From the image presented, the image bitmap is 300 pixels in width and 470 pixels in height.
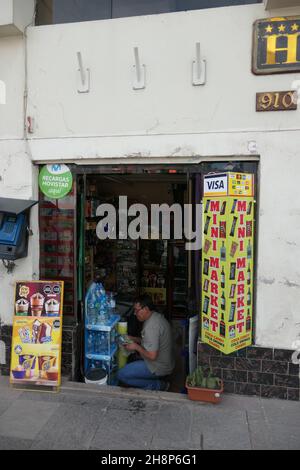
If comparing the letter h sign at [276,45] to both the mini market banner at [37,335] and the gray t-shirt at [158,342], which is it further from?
the mini market banner at [37,335]

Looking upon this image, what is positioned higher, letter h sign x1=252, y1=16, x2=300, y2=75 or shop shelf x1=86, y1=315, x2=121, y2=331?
letter h sign x1=252, y1=16, x2=300, y2=75

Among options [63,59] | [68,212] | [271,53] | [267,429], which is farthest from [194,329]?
[63,59]

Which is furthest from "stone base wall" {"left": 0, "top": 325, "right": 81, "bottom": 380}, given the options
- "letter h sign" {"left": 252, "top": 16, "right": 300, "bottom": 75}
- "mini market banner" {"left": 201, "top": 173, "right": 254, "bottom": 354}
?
"letter h sign" {"left": 252, "top": 16, "right": 300, "bottom": 75}

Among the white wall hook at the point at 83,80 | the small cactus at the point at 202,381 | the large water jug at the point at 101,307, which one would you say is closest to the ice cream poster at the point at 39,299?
the large water jug at the point at 101,307

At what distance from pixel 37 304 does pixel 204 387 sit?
2162 mm

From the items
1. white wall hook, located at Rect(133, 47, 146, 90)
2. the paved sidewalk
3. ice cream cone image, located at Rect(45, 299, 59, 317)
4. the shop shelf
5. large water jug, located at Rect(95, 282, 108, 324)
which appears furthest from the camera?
large water jug, located at Rect(95, 282, 108, 324)

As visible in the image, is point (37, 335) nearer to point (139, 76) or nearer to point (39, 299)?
point (39, 299)

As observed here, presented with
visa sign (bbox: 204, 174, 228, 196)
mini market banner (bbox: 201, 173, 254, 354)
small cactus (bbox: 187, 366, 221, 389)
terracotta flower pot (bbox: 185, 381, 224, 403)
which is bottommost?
terracotta flower pot (bbox: 185, 381, 224, 403)

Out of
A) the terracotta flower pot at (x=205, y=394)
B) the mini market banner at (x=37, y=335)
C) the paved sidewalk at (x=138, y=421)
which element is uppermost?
the mini market banner at (x=37, y=335)

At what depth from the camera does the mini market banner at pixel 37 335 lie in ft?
14.0

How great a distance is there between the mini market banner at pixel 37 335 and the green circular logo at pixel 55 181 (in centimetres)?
115

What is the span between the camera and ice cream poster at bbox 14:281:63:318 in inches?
171

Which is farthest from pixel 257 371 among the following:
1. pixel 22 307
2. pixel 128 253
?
pixel 128 253

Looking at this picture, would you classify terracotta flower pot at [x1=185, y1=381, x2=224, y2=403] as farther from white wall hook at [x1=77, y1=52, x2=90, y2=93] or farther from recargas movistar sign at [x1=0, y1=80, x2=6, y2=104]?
recargas movistar sign at [x1=0, y1=80, x2=6, y2=104]
